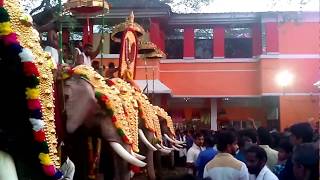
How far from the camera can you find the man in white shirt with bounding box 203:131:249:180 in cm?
499

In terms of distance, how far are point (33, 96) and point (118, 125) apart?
10.3ft

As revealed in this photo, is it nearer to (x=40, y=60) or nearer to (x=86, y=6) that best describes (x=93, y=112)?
(x=86, y=6)

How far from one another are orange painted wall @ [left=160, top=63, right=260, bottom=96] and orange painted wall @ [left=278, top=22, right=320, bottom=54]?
4.62ft

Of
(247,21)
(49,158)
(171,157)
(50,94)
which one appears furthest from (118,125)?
(247,21)

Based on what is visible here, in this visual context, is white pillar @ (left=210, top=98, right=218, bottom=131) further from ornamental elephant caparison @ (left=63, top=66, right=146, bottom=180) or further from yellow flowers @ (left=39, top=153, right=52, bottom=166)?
yellow flowers @ (left=39, top=153, right=52, bottom=166)

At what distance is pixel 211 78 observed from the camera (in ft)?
72.7

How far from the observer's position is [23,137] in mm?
2926

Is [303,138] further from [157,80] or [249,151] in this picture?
[157,80]

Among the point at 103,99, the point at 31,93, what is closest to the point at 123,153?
the point at 103,99

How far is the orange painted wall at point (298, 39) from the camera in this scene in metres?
21.4

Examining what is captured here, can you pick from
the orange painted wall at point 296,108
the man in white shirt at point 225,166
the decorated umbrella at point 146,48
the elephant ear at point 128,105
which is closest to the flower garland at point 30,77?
the man in white shirt at point 225,166

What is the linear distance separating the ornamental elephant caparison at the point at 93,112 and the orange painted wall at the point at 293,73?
1589cm

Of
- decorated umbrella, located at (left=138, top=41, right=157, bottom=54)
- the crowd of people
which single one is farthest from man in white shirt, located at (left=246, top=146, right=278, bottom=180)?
decorated umbrella, located at (left=138, top=41, right=157, bottom=54)

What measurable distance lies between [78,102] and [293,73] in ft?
55.2
